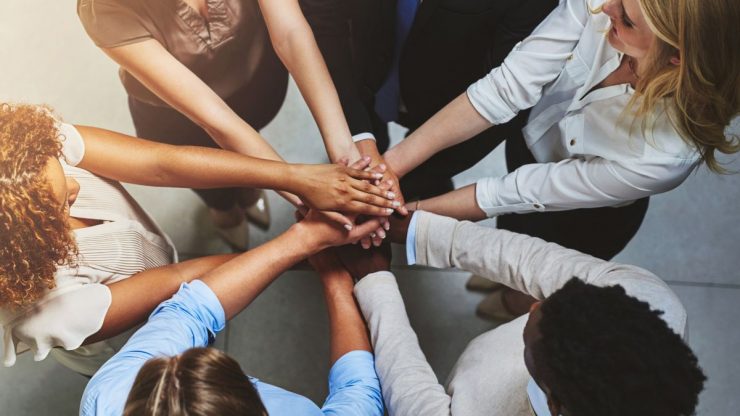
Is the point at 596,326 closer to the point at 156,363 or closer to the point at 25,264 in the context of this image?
the point at 156,363

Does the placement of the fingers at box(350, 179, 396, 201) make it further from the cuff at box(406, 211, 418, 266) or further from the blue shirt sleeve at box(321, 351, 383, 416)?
the blue shirt sleeve at box(321, 351, 383, 416)

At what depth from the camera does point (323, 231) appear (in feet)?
3.26

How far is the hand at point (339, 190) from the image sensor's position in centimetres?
98

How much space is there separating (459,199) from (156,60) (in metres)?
0.62

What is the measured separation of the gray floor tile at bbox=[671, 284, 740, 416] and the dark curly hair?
89cm

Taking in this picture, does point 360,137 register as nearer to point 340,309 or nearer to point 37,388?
point 340,309

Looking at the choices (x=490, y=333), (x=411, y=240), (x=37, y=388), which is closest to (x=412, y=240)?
(x=411, y=240)

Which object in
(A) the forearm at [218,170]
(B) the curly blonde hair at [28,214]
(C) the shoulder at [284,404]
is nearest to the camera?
(B) the curly blonde hair at [28,214]

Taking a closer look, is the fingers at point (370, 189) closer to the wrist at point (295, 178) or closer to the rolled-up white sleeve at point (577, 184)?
the wrist at point (295, 178)

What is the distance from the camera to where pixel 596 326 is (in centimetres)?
60

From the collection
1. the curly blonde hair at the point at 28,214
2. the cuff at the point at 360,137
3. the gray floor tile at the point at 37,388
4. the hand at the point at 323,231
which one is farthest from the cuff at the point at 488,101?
the gray floor tile at the point at 37,388

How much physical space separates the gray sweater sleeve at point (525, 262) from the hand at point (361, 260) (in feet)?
0.25

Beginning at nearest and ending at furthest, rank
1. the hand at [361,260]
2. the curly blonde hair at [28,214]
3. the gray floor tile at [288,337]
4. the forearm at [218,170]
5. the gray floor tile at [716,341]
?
the curly blonde hair at [28,214] → the forearm at [218,170] → the hand at [361,260] → the gray floor tile at [288,337] → the gray floor tile at [716,341]

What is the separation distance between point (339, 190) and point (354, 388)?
339 mm
